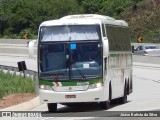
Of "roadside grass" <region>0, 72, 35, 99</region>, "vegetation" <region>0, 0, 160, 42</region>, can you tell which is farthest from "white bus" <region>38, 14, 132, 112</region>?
"vegetation" <region>0, 0, 160, 42</region>

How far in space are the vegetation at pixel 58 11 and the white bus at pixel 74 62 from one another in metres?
55.7

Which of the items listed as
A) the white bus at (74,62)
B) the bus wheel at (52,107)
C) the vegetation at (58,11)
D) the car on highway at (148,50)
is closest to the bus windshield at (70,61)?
the white bus at (74,62)

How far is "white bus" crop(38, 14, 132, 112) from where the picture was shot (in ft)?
73.6

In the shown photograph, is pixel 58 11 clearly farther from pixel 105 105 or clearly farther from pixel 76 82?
pixel 76 82

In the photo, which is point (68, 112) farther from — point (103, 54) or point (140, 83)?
point (140, 83)

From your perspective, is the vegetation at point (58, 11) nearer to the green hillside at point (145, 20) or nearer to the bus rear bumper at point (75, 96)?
the green hillside at point (145, 20)

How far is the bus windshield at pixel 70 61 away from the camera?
22.6 meters

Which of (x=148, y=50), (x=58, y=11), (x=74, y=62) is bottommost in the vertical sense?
(x=148, y=50)

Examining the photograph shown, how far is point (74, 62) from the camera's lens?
22688 mm

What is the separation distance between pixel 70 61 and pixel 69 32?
3.57ft

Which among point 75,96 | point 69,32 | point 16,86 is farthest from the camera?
point 16,86

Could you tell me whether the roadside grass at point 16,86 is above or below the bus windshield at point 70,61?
below

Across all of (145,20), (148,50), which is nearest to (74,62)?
(148,50)

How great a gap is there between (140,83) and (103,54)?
18462 millimetres
